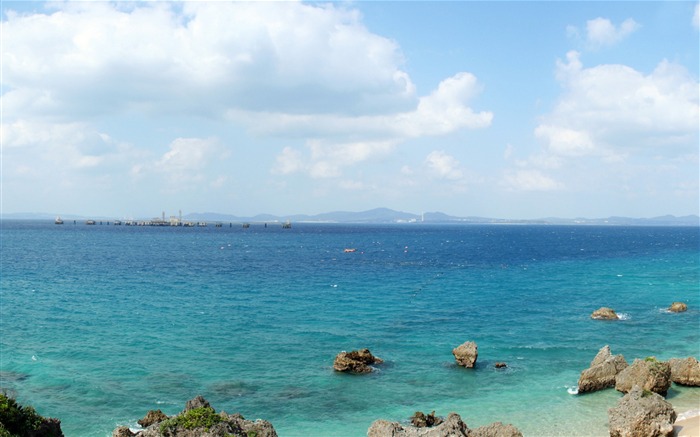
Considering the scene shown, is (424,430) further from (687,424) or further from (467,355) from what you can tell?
(467,355)

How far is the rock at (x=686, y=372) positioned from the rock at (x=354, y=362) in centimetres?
1885

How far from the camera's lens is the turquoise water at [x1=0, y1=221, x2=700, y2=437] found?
1160 inches

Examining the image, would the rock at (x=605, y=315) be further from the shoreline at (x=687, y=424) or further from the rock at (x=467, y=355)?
the shoreline at (x=687, y=424)

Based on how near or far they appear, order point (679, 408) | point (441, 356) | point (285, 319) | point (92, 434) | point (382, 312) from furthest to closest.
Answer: point (382, 312) → point (285, 319) → point (441, 356) → point (679, 408) → point (92, 434)

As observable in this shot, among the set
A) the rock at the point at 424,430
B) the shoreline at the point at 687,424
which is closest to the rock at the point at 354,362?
the rock at the point at 424,430

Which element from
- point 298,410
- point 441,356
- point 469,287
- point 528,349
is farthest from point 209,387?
point 469,287

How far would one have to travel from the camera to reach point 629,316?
53875 mm

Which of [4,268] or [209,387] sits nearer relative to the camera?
[209,387]

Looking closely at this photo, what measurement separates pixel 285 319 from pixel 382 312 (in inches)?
418

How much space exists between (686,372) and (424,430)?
20.6m

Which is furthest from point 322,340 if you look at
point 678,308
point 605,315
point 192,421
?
point 678,308

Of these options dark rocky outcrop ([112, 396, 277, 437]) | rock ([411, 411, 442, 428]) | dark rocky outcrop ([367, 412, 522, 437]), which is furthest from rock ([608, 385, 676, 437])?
dark rocky outcrop ([112, 396, 277, 437])

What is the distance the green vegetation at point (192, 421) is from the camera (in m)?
18.0

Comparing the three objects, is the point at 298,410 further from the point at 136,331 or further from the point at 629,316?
the point at 629,316
